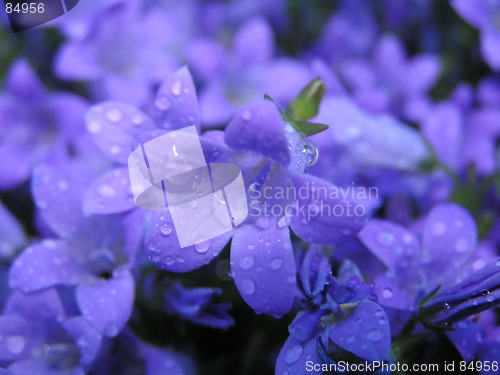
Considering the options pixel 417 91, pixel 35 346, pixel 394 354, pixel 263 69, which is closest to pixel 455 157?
pixel 417 91

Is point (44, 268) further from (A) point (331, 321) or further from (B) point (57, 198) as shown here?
(A) point (331, 321)

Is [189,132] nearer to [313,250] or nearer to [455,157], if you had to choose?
[313,250]

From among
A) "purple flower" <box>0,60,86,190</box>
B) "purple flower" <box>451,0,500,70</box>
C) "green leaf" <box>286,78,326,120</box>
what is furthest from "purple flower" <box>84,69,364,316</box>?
"purple flower" <box>451,0,500,70</box>

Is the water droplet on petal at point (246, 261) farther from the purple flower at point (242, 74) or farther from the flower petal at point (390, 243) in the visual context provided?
the purple flower at point (242, 74)

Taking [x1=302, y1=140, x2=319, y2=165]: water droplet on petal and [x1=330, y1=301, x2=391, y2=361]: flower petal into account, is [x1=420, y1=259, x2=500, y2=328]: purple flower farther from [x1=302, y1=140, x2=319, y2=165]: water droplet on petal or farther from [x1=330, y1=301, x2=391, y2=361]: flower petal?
[x1=302, y1=140, x2=319, y2=165]: water droplet on petal

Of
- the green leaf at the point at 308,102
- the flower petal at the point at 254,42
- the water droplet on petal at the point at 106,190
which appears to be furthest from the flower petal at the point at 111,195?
the flower petal at the point at 254,42
